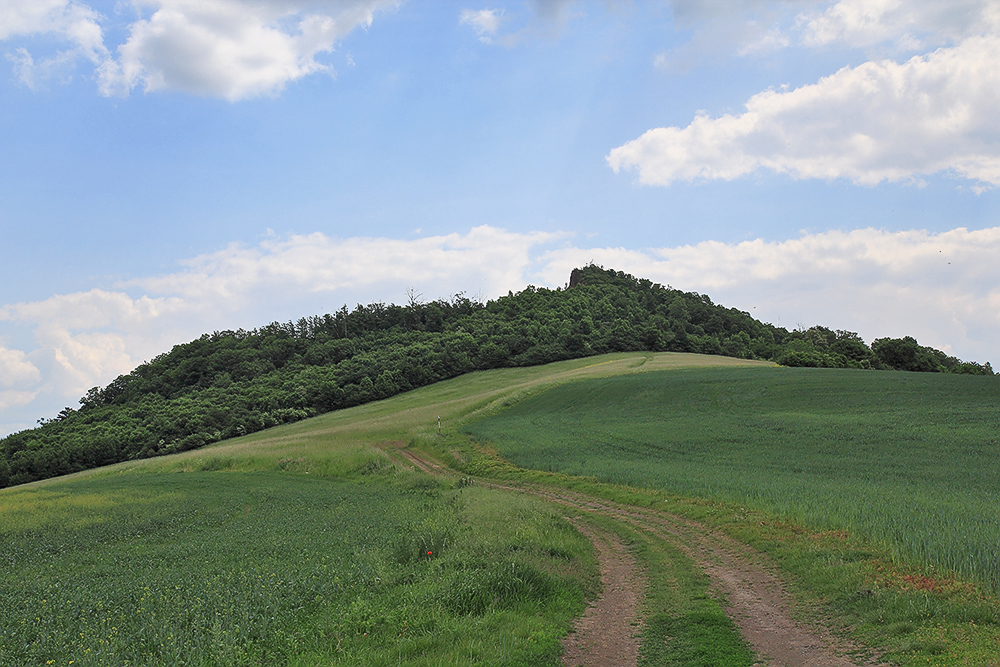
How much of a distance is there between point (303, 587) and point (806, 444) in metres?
30.4

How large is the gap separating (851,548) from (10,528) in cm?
3069

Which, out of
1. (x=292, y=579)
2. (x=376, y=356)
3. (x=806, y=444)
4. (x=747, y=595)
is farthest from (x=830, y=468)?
(x=376, y=356)

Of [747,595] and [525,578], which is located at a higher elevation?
[525,578]

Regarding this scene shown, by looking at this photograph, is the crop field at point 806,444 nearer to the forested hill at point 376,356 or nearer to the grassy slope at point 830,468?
the grassy slope at point 830,468

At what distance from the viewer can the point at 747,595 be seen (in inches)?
471

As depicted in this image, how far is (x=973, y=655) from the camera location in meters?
7.80

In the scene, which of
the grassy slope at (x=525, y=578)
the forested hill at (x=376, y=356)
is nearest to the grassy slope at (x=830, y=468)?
the grassy slope at (x=525, y=578)

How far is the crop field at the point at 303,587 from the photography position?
9164 millimetres

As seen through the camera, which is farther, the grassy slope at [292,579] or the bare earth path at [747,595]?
the grassy slope at [292,579]

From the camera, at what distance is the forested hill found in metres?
85.5

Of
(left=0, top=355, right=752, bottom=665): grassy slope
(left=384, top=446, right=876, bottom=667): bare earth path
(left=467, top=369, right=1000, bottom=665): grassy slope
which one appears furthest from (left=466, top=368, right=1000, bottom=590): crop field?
(left=0, top=355, right=752, bottom=665): grassy slope

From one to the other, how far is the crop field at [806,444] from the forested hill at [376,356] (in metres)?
34.0

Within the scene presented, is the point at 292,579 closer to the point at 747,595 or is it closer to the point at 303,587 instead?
the point at 303,587

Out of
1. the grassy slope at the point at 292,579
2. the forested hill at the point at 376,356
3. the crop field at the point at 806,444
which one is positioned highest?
the forested hill at the point at 376,356
